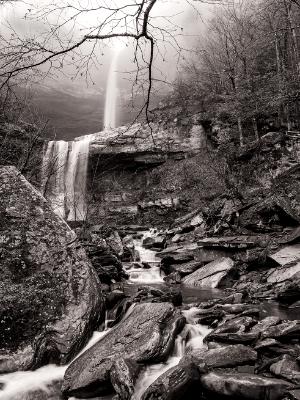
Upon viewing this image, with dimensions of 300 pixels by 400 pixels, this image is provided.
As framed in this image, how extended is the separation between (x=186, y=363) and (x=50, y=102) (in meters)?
33.7

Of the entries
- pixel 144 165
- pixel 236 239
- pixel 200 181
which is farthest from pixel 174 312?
pixel 144 165

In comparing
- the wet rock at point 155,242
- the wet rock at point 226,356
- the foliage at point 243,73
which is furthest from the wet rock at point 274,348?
the foliage at point 243,73

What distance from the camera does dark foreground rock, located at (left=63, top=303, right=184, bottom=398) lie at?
3.54m

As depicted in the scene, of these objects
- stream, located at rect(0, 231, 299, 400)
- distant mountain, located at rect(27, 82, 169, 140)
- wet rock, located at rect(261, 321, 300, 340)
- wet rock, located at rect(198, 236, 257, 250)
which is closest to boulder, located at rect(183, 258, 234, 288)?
wet rock, located at rect(198, 236, 257, 250)

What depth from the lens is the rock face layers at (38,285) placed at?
416 centimetres

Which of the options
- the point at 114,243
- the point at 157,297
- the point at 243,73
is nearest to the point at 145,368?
the point at 157,297

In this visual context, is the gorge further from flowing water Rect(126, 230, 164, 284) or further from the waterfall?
the waterfall

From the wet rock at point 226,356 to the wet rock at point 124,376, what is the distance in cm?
65

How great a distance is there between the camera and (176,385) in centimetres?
308

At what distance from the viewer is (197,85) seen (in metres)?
23.6

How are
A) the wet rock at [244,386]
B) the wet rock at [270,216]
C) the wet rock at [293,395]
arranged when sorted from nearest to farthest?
the wet rock at [293,395], the wet rock at [244,386], the wet rock at [270,216]

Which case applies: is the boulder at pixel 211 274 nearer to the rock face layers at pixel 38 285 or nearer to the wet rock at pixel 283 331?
the rock face layers at pixel 38 285

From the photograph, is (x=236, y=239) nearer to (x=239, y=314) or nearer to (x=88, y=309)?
(x=239, y=314)

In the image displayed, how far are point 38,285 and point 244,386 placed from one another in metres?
2.96
